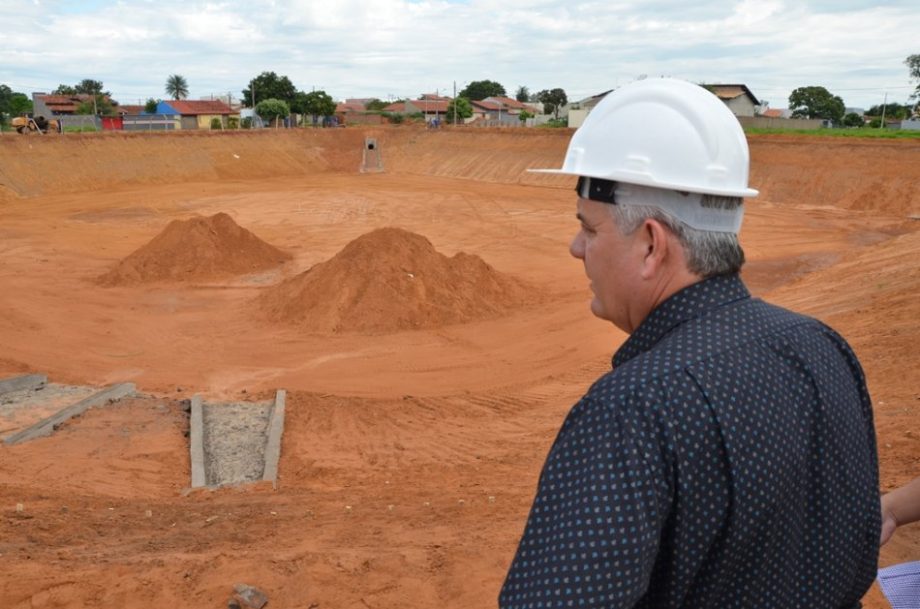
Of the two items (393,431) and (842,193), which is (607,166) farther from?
(842,193)

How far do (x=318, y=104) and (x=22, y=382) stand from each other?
204ft

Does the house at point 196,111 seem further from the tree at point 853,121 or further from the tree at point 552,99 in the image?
the tree at point 853,121

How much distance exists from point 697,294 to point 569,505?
51 cm

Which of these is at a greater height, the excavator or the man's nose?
the excavator

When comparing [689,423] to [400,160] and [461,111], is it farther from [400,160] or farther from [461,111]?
[461,111]

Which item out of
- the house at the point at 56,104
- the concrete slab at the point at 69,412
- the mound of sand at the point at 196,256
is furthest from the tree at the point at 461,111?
the concrete slab at the point at 69,412

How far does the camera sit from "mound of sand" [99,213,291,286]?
1953 centimetres

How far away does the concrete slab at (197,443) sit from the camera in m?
8.13

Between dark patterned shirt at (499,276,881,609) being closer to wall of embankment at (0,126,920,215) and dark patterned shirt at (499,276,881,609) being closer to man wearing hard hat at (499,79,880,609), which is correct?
man wearing hard hat at (499,79,880,609)

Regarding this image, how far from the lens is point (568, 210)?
34.0 m

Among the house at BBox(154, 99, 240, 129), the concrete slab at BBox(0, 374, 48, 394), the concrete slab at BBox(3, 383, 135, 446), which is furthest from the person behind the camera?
the house at BBox(154, 99, 240, 129)

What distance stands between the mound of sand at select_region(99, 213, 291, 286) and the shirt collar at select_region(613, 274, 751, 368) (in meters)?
19.3

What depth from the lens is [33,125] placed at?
143 ft

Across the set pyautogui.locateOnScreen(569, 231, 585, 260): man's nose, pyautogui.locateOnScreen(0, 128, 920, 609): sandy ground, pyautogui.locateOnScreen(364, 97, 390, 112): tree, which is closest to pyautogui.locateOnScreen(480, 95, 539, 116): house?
pyautogui.locateOnScreen(364, 97, 390, 112): tree
